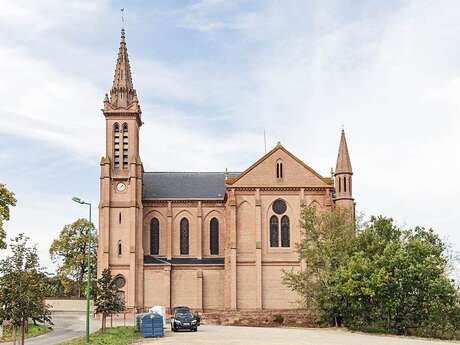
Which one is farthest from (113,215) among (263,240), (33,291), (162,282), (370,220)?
(33,291)

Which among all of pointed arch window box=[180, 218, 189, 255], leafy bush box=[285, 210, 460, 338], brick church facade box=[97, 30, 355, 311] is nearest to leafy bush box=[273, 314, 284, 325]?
brick church facade box=[97, 30, 355, 311]

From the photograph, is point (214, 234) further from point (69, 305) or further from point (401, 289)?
point (401, 289)

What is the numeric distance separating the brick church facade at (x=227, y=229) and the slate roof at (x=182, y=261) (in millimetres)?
105

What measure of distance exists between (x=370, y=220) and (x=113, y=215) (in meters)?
29.7

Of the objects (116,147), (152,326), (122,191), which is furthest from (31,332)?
(116,147)

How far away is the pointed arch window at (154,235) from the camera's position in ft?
261

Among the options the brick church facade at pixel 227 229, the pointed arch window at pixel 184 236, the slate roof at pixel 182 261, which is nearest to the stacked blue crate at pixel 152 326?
the brick church facade at pixel 227 229

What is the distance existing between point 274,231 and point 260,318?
1196cm

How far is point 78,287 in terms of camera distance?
9519cm

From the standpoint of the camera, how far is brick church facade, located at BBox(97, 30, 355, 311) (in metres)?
74.1

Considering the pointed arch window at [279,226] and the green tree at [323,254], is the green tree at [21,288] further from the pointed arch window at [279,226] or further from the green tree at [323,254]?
the pointed arch window at [279,226]

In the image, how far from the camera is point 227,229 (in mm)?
75750

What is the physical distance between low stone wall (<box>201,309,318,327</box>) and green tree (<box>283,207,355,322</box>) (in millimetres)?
5206

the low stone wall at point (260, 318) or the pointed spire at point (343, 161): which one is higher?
the pointed spire at point (343, 161)
